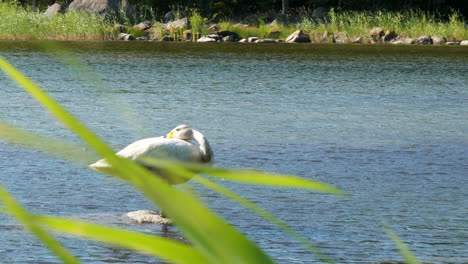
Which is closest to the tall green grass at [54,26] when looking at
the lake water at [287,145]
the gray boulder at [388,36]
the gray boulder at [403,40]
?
the lake water at [287,145]

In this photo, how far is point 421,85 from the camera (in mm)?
20484

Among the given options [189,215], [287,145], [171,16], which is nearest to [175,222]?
[189,215]

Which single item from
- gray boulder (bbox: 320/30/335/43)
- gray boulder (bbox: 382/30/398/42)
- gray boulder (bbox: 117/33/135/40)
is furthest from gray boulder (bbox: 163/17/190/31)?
gray boulder (bbox: 382/30/398/42)

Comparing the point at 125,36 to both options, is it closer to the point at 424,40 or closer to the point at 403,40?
the point at 403,40

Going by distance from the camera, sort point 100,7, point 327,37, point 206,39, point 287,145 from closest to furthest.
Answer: point 287,145 → point 206,39 → point 327,37 → point 100,7

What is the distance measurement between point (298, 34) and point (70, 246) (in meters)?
36.4

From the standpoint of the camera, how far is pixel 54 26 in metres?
37.3

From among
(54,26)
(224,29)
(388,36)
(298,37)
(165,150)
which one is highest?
(165,150)

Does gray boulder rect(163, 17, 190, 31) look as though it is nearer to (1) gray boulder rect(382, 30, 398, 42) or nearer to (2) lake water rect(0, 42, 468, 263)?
(1) gray boulder rect(382, 30, 398, 42)

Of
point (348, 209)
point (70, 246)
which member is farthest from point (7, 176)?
point (348, 209)

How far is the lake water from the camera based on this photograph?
622 cm

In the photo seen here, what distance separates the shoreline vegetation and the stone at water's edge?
101 feet

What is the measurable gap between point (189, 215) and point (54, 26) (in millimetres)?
37726

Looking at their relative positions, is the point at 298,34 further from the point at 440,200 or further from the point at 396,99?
the point at 440,200
